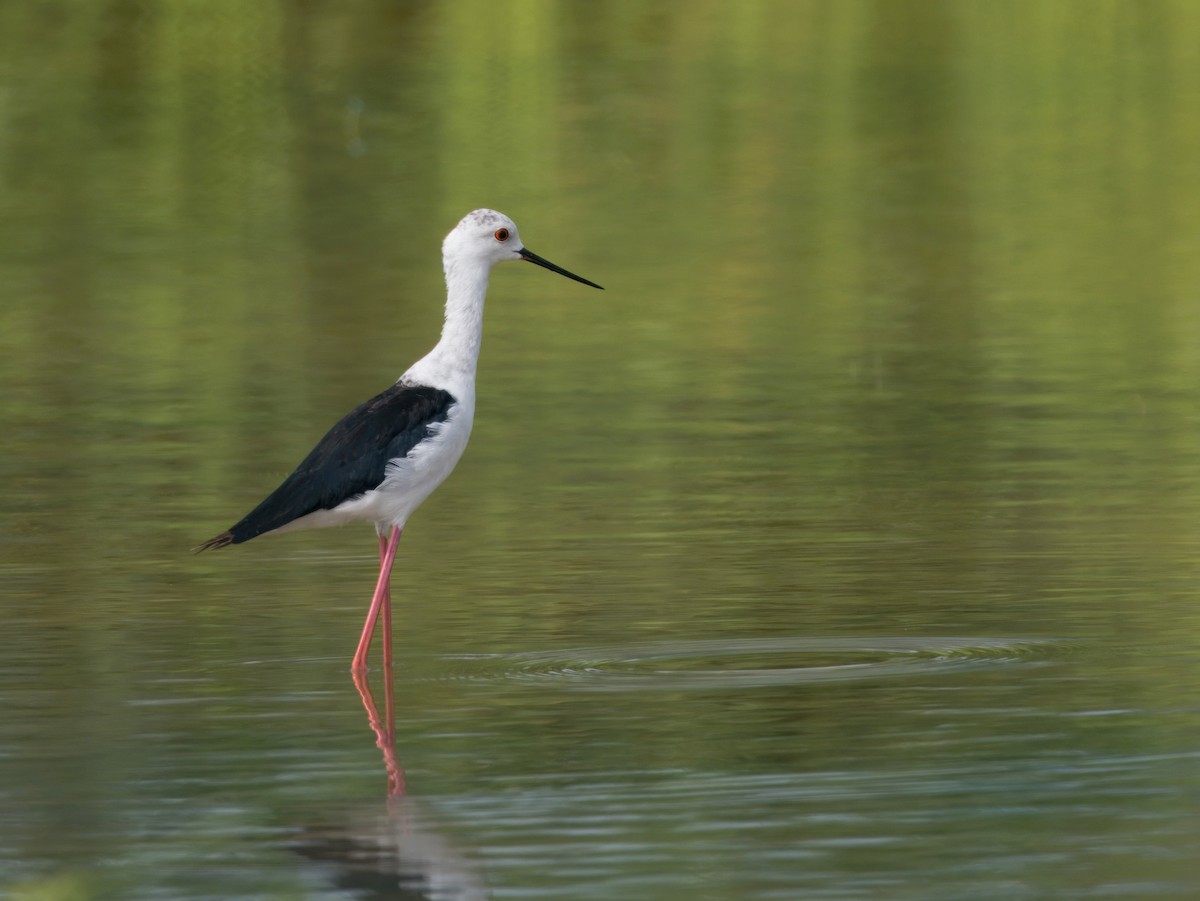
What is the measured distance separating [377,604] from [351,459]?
50 centimetres

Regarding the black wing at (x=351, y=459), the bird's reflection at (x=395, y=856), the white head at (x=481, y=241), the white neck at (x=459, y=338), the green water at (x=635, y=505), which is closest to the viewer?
the bird's reflection at (x=395, y=856)

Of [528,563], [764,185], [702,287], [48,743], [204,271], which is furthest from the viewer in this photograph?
[764,185]

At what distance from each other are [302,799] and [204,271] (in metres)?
18.0

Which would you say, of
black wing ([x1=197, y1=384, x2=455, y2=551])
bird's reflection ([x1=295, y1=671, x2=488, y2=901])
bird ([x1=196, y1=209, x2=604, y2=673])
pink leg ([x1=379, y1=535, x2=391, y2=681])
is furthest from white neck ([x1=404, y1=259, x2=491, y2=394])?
bird's reflection ([x1=295, y1=671, x2=488, y2=901])

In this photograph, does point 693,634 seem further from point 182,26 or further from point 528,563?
point 182,26

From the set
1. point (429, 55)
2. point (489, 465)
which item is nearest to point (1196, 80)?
point (429, 55)

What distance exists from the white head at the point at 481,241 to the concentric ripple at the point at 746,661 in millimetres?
1785

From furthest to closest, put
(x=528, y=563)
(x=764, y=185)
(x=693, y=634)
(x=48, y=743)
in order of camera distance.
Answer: (x=764, y=185) → (x=528, y=563) → (x=693, y=634) → (x=48, y=743)

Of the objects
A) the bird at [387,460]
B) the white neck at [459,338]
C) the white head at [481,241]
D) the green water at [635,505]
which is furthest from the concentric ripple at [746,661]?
the white head at [481,241]

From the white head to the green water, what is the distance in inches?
48.8

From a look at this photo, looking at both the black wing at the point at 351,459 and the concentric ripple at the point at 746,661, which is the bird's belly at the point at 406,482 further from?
the concentric ripple at the point at 746,661

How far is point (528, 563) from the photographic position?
11.2 meters

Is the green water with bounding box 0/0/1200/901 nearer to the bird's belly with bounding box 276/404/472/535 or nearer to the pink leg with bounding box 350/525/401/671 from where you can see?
the pink leg with bounding box 350/525/401/671

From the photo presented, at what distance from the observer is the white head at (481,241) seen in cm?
1042
